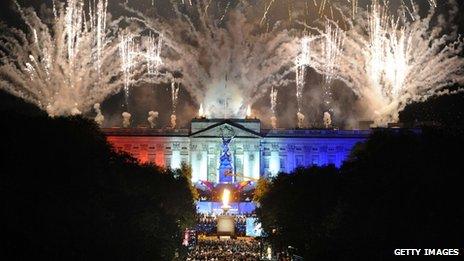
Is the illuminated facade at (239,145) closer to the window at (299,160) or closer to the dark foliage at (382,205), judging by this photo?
the window at (299,160)

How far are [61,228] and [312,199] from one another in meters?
34.1

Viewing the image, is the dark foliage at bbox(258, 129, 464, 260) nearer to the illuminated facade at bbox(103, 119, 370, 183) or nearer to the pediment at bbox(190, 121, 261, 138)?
the pediment at bbox(190, 121, 261, 138)

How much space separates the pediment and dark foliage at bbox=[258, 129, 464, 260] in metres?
69.9

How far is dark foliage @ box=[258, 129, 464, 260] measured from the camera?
3656 cm

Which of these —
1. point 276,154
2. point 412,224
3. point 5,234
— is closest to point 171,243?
point 412,224

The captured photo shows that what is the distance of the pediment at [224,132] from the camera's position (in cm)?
14075

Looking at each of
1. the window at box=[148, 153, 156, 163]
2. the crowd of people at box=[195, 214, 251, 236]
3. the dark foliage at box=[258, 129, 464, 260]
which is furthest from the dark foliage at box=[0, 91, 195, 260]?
the window at box=[148, 153, 156, 163]

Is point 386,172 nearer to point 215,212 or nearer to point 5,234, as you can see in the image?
point 5,234

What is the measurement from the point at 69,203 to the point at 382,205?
1832 cm

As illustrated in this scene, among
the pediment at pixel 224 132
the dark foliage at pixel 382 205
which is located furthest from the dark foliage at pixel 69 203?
the pediment at pixel 224 132

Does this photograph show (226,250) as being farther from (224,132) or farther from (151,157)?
(151,157)

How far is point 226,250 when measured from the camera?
65.6 metres

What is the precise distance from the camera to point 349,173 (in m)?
60.8

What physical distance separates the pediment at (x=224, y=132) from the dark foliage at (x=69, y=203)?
71.9m
